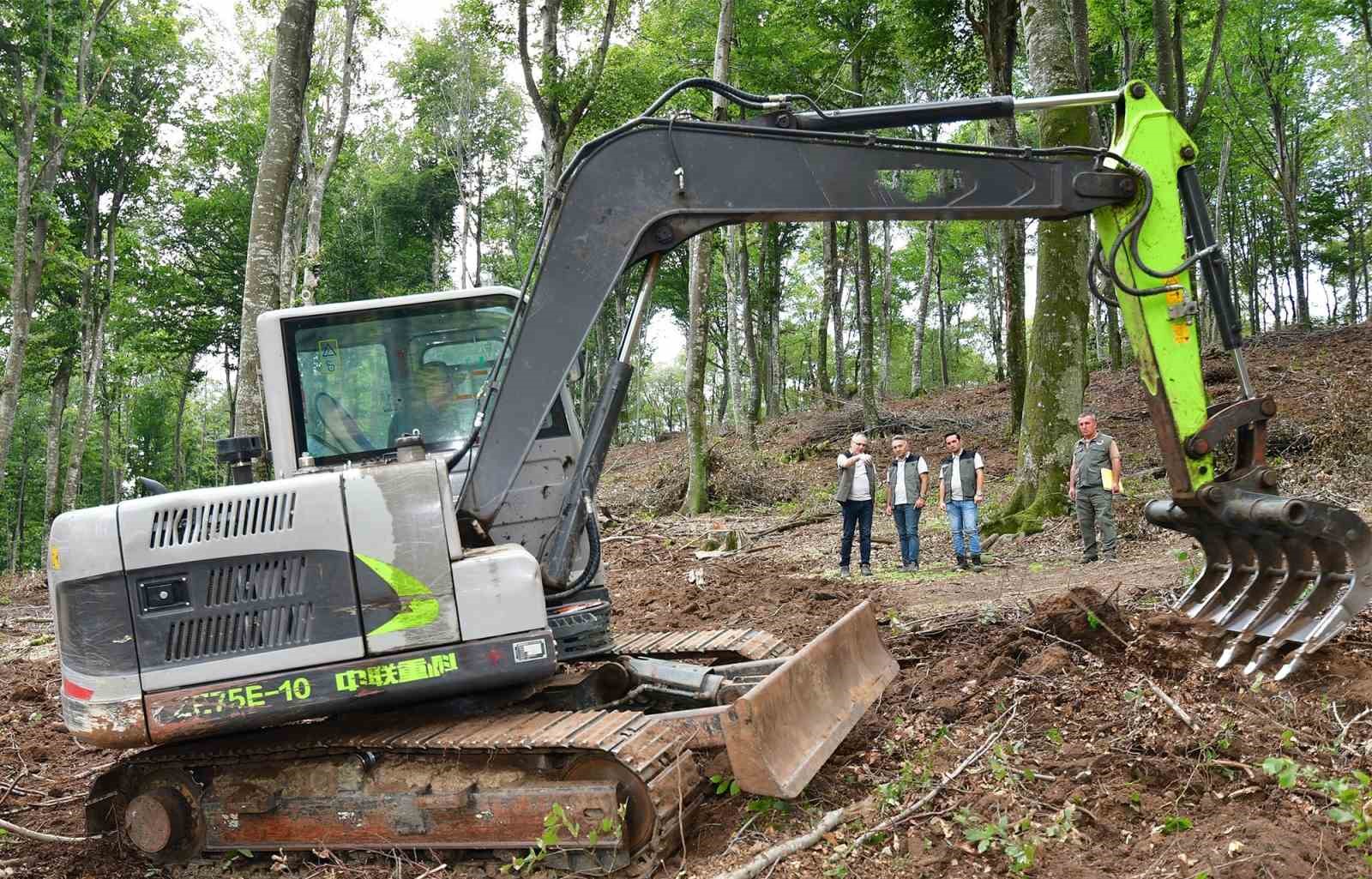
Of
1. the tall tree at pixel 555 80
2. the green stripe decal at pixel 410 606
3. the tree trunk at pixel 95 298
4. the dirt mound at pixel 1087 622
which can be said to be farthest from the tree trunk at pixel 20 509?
the dirt mound at pixel 1087 622

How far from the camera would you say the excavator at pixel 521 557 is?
14.9 ft

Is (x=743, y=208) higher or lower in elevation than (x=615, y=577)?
higher

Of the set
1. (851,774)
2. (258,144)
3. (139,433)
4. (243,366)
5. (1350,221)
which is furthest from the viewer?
(139,433)

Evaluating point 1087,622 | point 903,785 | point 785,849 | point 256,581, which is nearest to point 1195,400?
point 1087,622

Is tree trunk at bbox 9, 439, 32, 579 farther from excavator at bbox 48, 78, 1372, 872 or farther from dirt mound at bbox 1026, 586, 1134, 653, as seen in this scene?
dirt mound at bbox 1026, 586, 1134, 653

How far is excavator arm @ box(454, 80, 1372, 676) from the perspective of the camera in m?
4.89

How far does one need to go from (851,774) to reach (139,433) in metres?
56.4

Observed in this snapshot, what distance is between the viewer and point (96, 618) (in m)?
4.54

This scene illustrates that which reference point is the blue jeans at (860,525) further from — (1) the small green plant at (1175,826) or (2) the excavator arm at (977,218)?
(1) the small green plant at (1175,826)

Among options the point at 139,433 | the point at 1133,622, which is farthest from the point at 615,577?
the point at 139,433

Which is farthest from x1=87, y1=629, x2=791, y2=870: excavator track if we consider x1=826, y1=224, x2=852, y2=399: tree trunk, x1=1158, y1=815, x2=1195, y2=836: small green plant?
x1=826, y1=224, x2=852, y2=399: tree trunk

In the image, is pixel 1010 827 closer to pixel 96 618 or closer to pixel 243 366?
pixel 96 618

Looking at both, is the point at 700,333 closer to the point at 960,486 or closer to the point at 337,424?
the point at 960,486

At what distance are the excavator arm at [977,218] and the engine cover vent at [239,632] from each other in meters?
0.92
